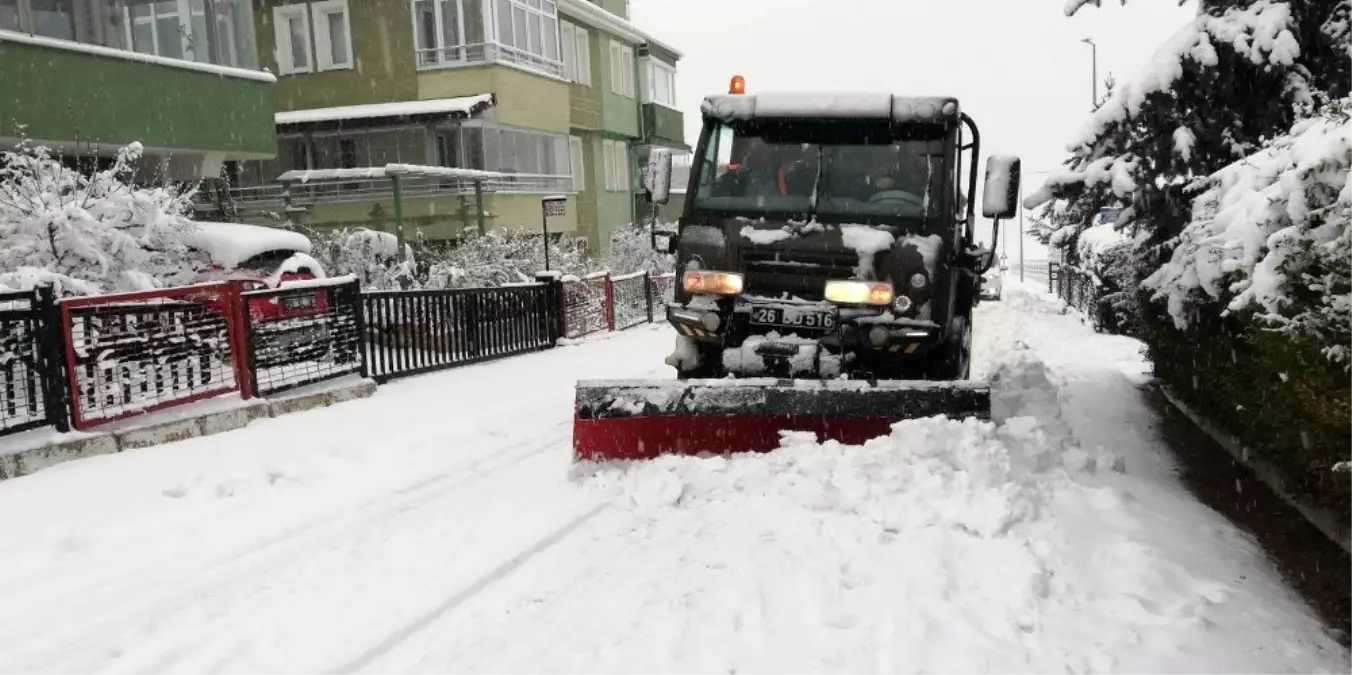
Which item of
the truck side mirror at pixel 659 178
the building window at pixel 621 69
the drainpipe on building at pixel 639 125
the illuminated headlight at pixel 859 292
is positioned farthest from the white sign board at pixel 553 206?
the drainpipe on building at pixel 639 125

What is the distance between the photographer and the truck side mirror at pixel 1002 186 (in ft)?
20.9

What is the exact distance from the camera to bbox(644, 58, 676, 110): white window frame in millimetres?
37125

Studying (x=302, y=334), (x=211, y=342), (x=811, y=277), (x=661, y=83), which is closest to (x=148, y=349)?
(x=211, y=342)

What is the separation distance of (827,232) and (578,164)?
82.5ft

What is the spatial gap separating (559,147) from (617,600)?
25.9 meters

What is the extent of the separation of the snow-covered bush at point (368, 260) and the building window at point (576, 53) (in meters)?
13.9

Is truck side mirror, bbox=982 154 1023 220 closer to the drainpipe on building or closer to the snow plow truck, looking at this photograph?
the snow plow truck

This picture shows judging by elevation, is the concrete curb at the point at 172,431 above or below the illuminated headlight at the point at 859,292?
below

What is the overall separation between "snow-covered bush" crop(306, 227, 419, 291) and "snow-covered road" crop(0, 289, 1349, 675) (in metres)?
9.01

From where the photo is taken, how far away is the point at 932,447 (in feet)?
18.0

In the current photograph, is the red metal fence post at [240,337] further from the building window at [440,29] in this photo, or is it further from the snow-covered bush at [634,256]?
the building window at [440,29]

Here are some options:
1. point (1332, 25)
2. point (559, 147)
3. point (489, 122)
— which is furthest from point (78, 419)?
point (559, 147)

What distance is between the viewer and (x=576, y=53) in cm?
3088

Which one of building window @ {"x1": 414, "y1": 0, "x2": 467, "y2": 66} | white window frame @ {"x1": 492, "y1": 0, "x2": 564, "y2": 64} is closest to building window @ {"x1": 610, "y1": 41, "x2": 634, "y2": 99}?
white window frame @ {"x1": 492, "y1": 0, "x2": 564, "y2": 64}
